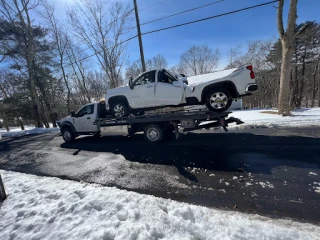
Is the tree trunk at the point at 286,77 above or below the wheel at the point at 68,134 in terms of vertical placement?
above

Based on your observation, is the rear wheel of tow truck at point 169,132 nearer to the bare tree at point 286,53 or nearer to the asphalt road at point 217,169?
the asphalt road at point 217,169

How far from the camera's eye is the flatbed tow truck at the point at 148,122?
567 cm

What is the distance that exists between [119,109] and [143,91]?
1.49m

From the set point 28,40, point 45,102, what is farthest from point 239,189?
point 45,102

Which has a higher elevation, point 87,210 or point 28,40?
point 28,40

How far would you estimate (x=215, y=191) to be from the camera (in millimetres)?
3014

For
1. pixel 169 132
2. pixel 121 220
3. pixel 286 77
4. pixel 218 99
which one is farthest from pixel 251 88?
pixel 286 77

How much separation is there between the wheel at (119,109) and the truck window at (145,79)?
1.10 meters

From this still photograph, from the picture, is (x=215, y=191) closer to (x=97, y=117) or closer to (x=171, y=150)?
(x=171, y=150)

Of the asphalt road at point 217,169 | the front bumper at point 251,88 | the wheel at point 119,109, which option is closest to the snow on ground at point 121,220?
the asphalt road at point 217,169

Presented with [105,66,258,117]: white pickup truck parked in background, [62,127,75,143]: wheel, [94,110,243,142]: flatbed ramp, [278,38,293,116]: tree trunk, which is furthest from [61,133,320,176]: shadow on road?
[278,38,293,116]: tree trunk

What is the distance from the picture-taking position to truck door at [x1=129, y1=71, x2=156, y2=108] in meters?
6.15

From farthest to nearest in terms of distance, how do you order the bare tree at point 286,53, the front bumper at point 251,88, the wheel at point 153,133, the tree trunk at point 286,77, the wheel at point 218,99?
the tree trunk at point 286,77
the bare tree at point 286,53
the wheel at point 153,133
the wheel at point 218,99
the front bumper at point 251,88

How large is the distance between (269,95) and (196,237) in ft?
145
